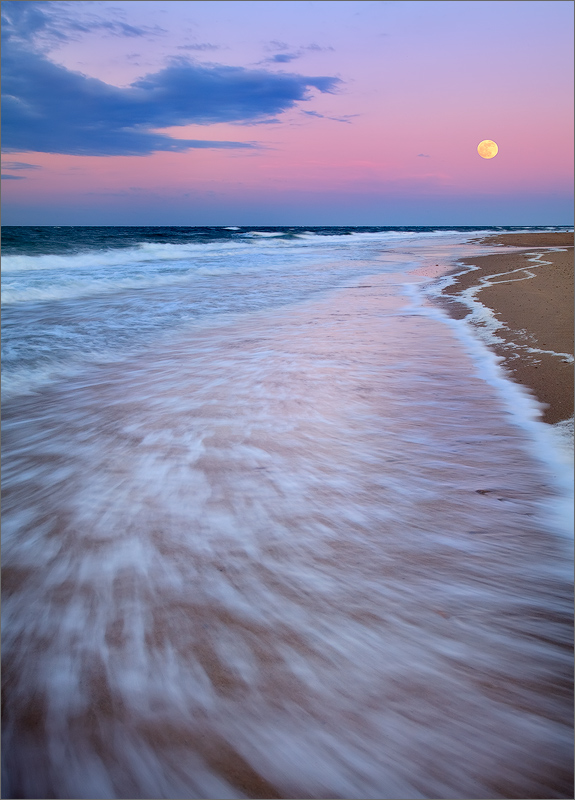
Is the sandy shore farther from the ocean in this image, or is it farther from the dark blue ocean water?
the dark blue ocean water

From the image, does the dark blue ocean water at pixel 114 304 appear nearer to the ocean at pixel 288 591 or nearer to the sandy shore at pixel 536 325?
the ocean at pixel 288 591

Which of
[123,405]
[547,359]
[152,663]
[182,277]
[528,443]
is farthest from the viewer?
[182,277]

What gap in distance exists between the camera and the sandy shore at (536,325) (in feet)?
12.6

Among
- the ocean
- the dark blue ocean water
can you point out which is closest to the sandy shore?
the ocean

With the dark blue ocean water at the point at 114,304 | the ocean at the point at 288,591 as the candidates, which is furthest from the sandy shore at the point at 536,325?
the dark blue ocean water at the point at 114,304

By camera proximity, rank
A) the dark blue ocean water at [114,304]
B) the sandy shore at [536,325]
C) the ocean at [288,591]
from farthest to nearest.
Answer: the dark blue ocean water at [114,304], the sandy shore at [536,325], the ocean at [288,591]

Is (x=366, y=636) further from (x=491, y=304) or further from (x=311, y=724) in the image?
(x=491, y=304)

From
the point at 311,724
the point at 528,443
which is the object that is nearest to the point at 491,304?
the point at 528,443

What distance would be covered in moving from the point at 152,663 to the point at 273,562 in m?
0.60

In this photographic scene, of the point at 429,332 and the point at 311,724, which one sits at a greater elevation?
the point at 429,332

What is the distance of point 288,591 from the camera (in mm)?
1861

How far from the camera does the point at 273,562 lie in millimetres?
2023

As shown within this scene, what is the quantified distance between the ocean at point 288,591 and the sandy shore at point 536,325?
0.20 metres

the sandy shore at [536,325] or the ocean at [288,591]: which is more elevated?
the sandy shore at [536,325]
